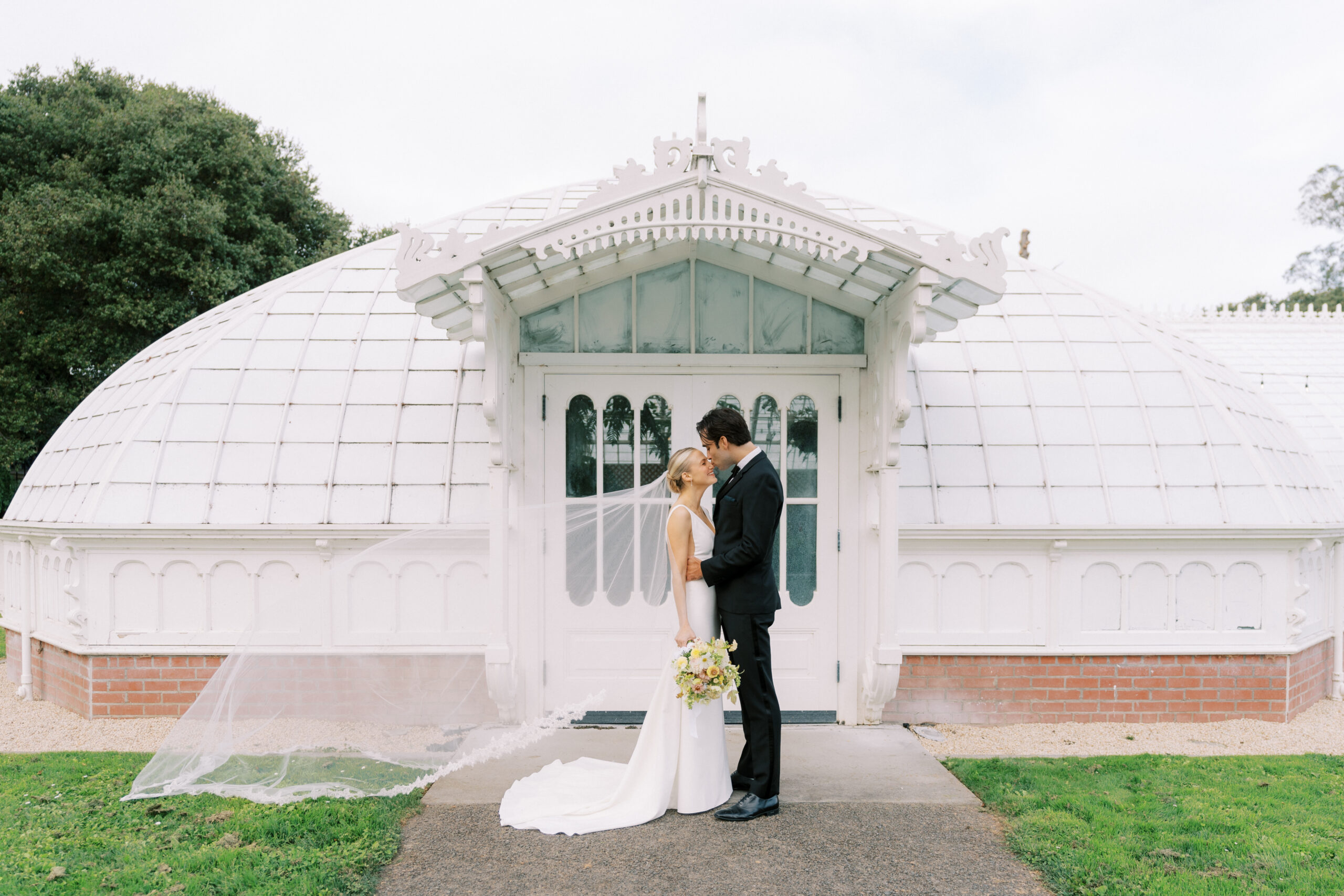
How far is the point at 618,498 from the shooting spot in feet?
20.5

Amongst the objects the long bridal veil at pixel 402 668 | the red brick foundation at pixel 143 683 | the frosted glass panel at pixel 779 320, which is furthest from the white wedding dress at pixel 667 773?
the red brick foundation at pixel 143 683

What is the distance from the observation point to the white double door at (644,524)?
20.6 ft

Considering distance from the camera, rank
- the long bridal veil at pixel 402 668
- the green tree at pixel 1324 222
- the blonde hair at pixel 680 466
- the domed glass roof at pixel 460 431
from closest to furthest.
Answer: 1. the blonde hair at pixel 680 466
2. the long bridal veil at pixel 402 668
3. the domed glass roof at pixel 460 431
4. the green tree at pixel 1324 222

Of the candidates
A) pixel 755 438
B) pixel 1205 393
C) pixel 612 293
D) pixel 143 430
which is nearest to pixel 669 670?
pixel 755 438

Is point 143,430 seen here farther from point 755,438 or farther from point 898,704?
point 898,704

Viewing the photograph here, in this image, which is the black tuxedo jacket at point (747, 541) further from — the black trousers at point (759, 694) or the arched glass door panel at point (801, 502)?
the arched glass door panel at point (801, 502)

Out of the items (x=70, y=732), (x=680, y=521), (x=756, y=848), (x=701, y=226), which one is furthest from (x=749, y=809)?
(x=70, y=732)

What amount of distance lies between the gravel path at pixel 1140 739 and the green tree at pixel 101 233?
1641 centimetres

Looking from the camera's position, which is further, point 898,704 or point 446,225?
point 446,225

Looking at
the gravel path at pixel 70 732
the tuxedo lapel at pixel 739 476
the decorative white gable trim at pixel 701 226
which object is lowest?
the gravel path at pixel 70 732

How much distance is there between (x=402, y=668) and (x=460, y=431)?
1919 mm

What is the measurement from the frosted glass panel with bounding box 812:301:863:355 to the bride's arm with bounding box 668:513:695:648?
2.53 metres

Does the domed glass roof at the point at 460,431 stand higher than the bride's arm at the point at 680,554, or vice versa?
the domed glass roof at the point at 460,431

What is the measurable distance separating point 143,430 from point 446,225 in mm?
3237
